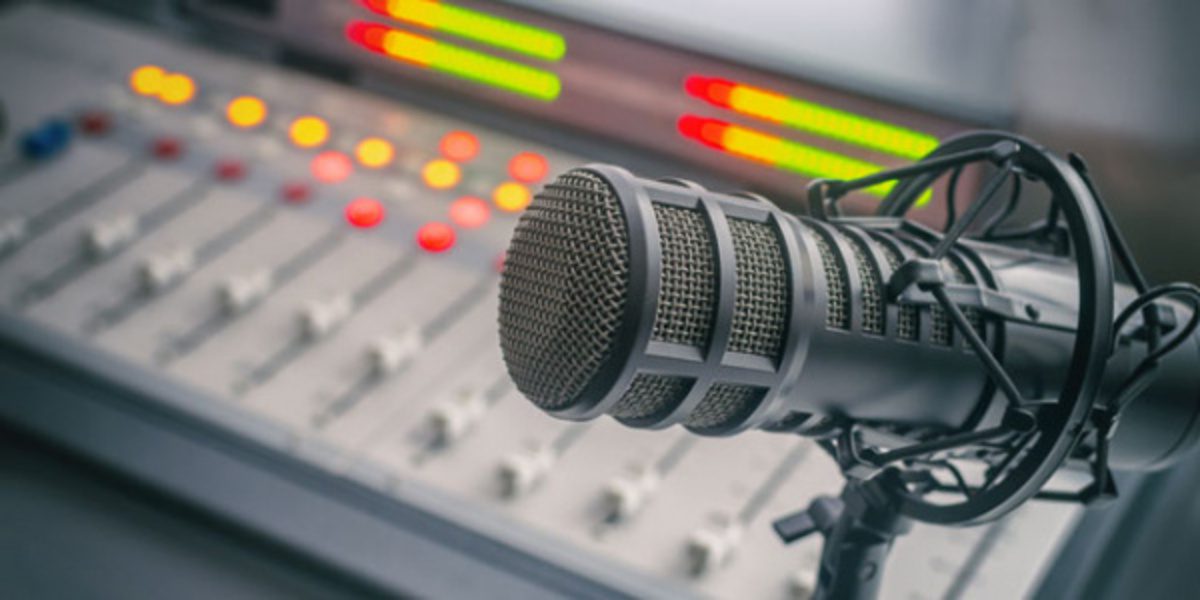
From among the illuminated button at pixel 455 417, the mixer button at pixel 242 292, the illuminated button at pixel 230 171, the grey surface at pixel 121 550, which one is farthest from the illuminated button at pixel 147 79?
the illuminated button at pixel 455 417

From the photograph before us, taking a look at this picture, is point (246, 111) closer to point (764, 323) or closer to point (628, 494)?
point (628, 494)

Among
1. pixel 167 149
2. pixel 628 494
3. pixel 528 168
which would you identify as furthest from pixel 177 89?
pixel 628 494

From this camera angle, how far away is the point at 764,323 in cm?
68

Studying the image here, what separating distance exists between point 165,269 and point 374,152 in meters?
0.31

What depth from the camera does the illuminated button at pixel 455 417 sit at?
1147 mm

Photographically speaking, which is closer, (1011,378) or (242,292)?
(1011,378)

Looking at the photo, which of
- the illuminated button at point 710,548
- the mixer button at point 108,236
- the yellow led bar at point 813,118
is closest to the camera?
the illuminated button at point 710,548

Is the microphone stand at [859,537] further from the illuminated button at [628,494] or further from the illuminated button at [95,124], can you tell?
the illuminated button at [95,124]

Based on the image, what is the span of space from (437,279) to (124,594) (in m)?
0.44

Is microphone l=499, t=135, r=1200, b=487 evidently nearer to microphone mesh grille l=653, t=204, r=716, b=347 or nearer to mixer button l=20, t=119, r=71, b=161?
microphone mesh grille l=653, t=204, r=716, b=347

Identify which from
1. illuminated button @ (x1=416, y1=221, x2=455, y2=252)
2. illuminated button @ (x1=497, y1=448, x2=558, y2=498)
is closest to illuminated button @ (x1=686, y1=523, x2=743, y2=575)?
illuminated button @ (x1=497, y1=448, x2=558, y2=498)

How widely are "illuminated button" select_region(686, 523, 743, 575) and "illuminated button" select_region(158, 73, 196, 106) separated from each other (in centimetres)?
94

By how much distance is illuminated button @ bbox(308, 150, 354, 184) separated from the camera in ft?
4.84

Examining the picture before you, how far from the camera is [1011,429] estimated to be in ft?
2.35
